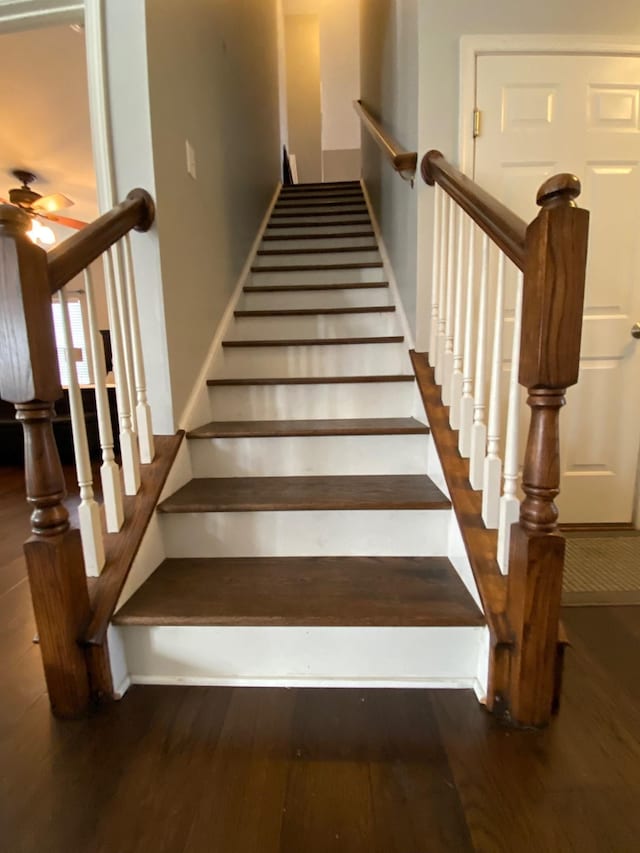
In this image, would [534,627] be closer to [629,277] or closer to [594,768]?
[594,768]

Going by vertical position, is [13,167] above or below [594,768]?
above

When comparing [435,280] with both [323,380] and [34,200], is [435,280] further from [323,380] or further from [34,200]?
[34,200]

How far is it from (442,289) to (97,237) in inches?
43.9

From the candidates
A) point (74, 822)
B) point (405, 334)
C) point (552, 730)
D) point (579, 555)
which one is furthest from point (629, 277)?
point (74, 822)

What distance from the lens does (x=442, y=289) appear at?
164 cm

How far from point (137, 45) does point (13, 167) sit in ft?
11.3

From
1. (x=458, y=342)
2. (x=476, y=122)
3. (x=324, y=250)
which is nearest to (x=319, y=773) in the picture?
(x=458, y=342)

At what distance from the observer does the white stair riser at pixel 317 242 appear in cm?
313

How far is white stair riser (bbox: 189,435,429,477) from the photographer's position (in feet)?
5.30

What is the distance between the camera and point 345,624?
1.09m

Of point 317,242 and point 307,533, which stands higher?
point 317,242

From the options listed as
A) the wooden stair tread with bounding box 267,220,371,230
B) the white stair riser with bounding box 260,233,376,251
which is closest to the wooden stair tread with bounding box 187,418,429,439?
the white stair riser with bounding box 260,233,376,251

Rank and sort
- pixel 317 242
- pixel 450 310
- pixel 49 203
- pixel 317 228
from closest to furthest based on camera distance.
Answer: pixel 450 310 < pixel 317 242 < pixel 317 228 < pixel 49 203

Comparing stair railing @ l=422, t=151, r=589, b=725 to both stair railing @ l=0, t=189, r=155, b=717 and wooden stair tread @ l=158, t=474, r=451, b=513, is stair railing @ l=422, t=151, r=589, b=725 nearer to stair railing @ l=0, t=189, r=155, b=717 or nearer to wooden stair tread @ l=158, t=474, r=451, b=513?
wooden stair tread @ l=158, t=474, r=451, b=513
